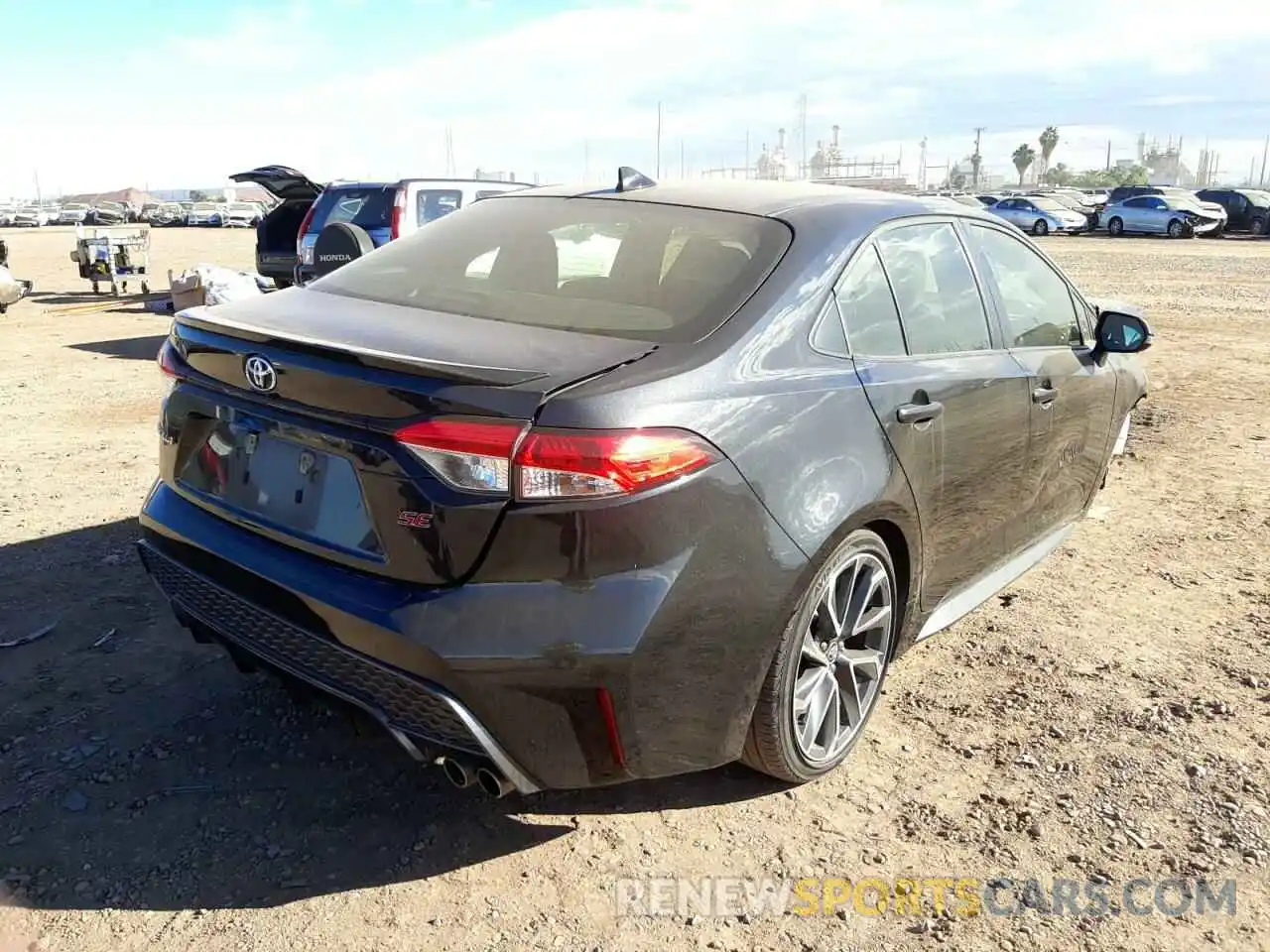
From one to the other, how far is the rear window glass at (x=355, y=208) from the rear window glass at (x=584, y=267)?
747 centimetres

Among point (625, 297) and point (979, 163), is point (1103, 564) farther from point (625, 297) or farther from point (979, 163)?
point (979, 163)

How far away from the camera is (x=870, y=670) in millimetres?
3096

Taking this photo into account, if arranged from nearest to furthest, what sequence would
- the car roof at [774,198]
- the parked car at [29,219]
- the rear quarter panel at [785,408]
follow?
1. the rear quarter panel at [785,408]
2. the car roof at [774,198]
3. the parked car at [29,219]

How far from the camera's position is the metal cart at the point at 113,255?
16703 millimetres

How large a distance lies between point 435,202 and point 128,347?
12.3 ft

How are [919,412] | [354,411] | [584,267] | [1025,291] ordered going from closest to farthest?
1. [354,411]
2. [919,412]
3. [584,267]
4. [1025,291]

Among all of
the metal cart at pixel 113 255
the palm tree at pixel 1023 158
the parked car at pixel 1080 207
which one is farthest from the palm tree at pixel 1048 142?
the metal cart at pixel 113 255

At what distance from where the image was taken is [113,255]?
663 inches

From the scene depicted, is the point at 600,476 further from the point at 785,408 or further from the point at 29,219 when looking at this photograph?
the point at 29,219

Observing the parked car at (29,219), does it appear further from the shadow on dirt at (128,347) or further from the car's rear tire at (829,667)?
the car's rear tire at (829,667)

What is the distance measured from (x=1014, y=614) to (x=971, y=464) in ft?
3.84

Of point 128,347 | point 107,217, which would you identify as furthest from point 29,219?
point 128,347

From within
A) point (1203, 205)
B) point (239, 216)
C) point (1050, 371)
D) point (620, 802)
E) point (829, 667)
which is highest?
point (1050, 371)

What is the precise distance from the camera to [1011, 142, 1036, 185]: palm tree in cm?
13075
